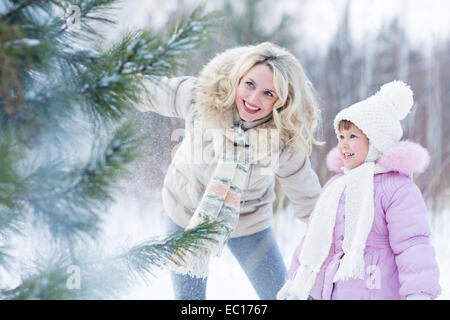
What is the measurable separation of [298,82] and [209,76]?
292 mm

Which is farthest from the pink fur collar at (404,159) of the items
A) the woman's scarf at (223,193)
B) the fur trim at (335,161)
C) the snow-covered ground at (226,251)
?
the snow-covered ground at (226,251)

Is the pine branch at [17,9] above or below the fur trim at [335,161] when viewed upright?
above

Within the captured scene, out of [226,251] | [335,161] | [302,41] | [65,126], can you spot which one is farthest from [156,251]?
[302,41]

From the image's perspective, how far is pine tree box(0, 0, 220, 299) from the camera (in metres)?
0.67

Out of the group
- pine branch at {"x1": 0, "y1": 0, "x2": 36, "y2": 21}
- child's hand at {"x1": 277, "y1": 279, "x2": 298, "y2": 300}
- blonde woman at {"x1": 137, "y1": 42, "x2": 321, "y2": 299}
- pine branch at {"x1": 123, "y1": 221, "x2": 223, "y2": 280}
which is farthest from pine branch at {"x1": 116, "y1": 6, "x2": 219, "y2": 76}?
child's hand at {"x1": 277, "y1": 279, "x2": 298, "y2": 300}

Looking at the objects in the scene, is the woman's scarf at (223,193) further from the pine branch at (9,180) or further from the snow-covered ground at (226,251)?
the pine branch at (9,180)

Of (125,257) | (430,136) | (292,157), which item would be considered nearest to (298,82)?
(292,157)

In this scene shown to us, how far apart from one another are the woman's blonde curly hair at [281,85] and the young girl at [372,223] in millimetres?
175

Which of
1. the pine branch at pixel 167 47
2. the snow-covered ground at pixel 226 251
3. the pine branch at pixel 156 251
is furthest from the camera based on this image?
the snow-covered ground at pixel 226 251

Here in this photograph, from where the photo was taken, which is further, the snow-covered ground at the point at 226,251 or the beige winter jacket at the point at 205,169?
the snow-covered ground at the point at 226,251

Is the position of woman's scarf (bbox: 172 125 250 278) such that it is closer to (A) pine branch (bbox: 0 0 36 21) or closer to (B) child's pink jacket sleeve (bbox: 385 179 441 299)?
(B) child's pink jacket sleeve (bbox: 385 179 441 299)

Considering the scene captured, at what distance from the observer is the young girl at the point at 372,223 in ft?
3.63

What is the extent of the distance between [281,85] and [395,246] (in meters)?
0.58
